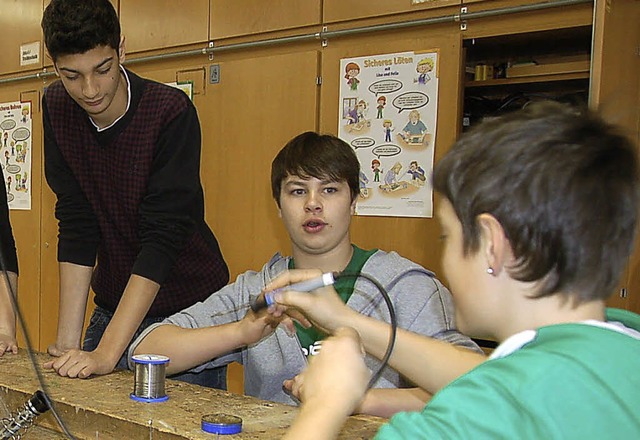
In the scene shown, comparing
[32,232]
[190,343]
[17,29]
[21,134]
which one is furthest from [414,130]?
[17,29]

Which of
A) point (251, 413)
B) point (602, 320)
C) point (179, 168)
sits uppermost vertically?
point (179, 168)

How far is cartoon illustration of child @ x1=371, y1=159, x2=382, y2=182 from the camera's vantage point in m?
2.67

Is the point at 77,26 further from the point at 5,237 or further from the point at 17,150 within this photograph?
the point at 17,150

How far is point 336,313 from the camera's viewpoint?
1.18 metres

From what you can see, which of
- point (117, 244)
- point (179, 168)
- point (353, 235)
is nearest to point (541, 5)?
point (353, 235)

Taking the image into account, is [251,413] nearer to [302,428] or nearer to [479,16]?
[302,428]

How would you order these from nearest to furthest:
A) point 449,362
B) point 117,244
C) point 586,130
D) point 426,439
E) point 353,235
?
point 426,439 → point 586,130 → point 449,362 → point 117,244 → point 353,235

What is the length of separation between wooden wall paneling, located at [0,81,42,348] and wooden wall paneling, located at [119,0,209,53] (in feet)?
2.73

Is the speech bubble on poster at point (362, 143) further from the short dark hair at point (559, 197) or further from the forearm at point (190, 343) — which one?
the short dark hair at point (559, 197)

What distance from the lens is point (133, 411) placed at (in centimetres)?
117

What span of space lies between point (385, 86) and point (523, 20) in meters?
0.56

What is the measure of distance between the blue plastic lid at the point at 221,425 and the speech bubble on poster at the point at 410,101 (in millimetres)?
1694

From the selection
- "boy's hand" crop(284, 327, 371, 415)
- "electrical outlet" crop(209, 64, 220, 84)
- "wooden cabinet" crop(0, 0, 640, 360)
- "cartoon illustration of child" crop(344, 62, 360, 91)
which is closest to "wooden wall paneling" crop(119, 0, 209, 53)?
"wooden cabinet" crop(0, 0, 640, 360)

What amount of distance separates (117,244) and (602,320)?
126 centimetres
